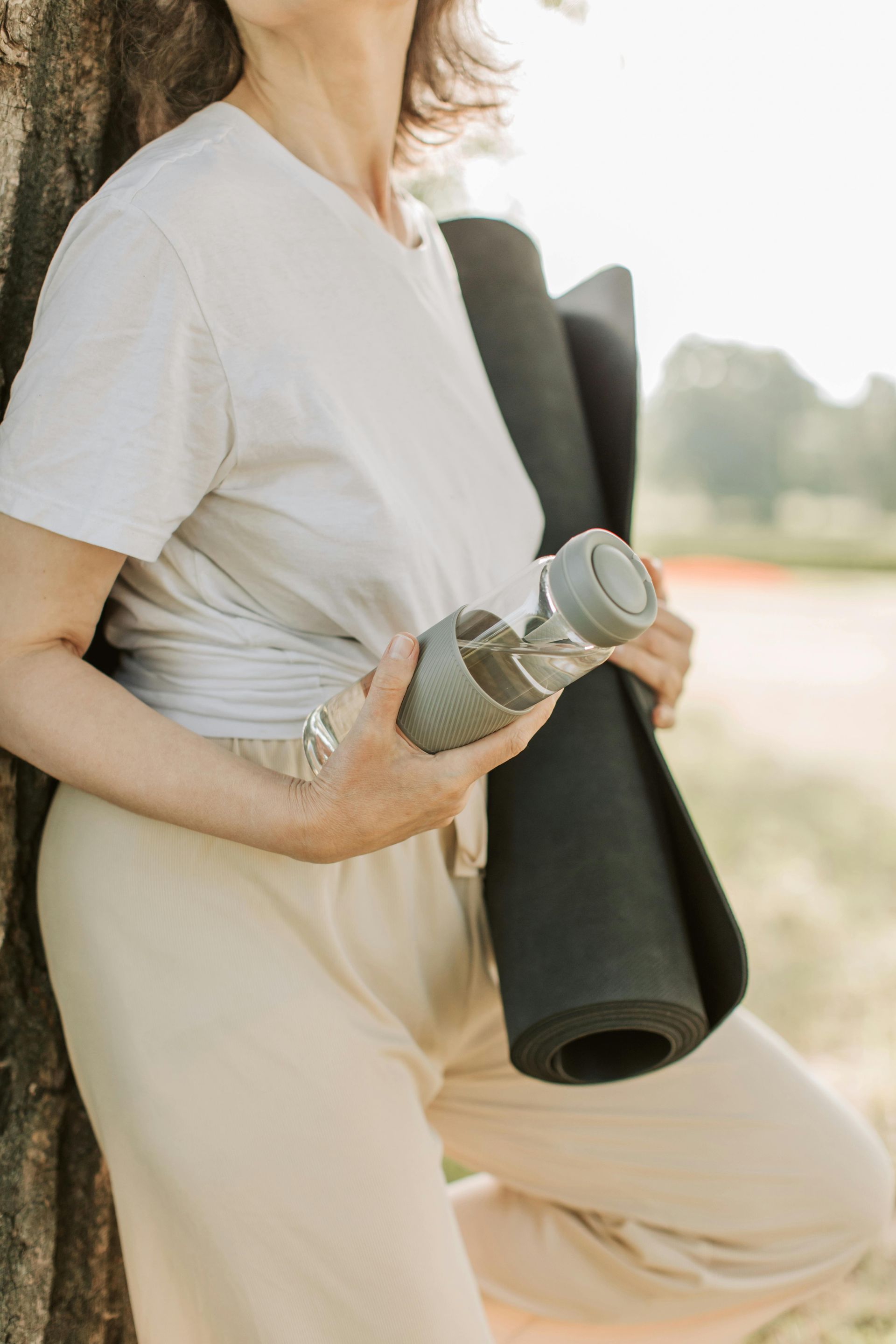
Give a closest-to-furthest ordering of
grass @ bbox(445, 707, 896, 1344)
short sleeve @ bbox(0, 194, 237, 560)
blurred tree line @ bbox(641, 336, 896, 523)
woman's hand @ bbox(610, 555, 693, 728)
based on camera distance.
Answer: short sleeve @ bbox(0, 194, 237, 560) → woman's hand @ bbox(610, 555, 693, 728) → grass @ bbox(445, 707, 896, 1344) → blurred tree line @ bbox(641, 336, 896, 523)

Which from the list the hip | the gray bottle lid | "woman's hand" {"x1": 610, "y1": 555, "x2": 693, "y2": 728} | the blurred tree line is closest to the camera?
the gray bottle lid

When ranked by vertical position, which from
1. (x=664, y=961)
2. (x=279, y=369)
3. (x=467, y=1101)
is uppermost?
(x=279, y=369)

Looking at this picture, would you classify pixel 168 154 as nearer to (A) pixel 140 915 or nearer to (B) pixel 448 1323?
(A) pixel 140 915

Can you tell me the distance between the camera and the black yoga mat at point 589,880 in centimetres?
106

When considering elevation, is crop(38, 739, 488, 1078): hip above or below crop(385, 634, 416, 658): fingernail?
below

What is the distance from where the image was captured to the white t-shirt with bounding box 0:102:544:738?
0.83 meters

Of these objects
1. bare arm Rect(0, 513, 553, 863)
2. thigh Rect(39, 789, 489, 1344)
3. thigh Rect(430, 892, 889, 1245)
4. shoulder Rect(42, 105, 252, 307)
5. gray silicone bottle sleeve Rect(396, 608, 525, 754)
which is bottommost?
thigh Rect(430, 892, 889, 1245)

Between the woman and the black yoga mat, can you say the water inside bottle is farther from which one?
the black yoga mat

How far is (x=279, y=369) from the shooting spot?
0.90 m

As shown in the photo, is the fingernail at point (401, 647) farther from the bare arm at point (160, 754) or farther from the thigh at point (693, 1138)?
the thigh at point (693, 1138)

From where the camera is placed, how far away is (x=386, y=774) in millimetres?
825

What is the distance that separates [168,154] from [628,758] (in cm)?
79

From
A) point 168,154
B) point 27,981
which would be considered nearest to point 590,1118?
point 27,981

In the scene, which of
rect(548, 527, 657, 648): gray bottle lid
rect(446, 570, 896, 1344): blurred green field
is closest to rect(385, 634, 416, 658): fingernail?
rect(548, 527, 657, 648): gray bottle lid
